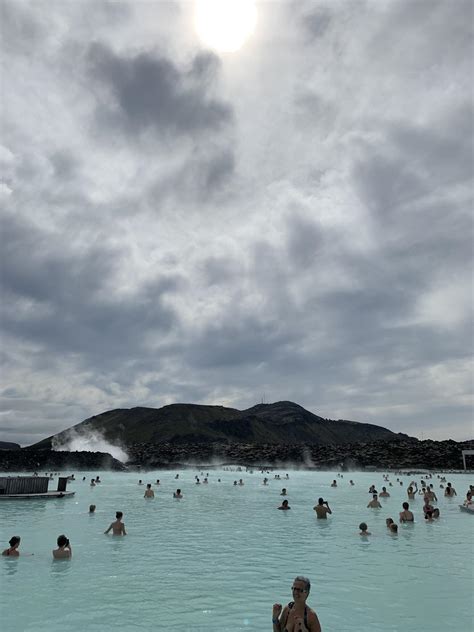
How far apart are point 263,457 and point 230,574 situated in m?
102

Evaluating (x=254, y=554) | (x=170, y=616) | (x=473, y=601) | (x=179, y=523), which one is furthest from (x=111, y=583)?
(x=179, y=523)

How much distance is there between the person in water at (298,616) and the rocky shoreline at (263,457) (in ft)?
252

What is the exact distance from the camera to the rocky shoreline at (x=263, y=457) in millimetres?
75938

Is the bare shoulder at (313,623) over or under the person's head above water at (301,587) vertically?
under

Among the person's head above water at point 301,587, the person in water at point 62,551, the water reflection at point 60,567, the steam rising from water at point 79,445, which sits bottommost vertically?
the water reflection at point 60,567

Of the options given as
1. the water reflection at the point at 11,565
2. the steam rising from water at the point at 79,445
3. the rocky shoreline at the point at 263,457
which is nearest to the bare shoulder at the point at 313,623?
the water reflection at the point at 11,565

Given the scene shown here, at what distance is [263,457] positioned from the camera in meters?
110

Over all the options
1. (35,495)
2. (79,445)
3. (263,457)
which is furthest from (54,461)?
(79,445)

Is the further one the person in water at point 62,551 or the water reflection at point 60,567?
the person in water at point 62,551

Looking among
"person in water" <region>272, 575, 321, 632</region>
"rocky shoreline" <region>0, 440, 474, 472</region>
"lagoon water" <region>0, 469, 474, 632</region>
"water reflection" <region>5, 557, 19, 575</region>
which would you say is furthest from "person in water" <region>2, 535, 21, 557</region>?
"rocky shoreline" <region>0, 440, 474, 472</region>

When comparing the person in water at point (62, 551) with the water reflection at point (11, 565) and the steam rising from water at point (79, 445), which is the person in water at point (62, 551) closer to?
the water reflection at point (11, 565)

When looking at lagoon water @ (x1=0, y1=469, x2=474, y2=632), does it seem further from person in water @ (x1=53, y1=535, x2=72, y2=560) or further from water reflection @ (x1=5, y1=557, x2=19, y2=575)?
person in water @ (x1=53, y1=535, x2=72, y2=560)

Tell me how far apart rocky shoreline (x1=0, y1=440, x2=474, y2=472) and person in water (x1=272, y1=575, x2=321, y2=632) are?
76884mm

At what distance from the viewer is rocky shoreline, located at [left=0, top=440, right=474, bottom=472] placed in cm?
7594
